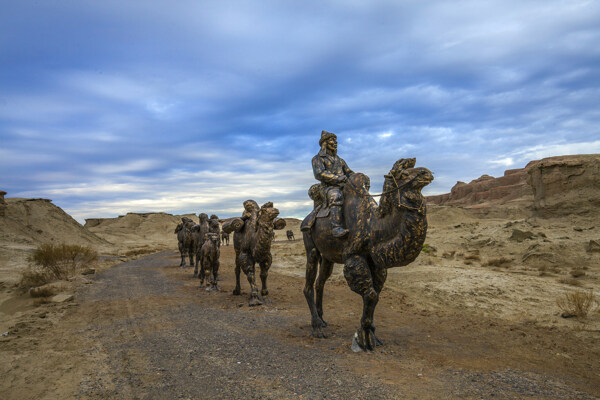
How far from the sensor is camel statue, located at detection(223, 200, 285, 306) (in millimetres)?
8984

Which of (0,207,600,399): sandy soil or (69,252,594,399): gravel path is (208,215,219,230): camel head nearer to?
(0,207,600,399): sandy soil

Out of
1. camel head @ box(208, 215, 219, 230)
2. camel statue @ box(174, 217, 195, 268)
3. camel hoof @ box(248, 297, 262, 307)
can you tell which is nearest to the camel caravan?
camel hoof @ box(248, 297, 262, 307)

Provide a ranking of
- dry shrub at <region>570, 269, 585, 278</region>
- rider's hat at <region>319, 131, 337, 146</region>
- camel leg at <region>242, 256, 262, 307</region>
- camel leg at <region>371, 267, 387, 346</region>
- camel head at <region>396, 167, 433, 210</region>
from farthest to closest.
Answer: dry shrub at <region>570, 269, 585, 278</region> < camel leg at <region>242, 256, 262, 307</region> < rider's hat at <region>319, 131, 337, 146</region> < camel leg at <region>371, 267, 387, 346</region> < camel head at <region>396, 167, 433, 210</region>

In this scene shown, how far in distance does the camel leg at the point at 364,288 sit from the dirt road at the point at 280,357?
0.77 feet

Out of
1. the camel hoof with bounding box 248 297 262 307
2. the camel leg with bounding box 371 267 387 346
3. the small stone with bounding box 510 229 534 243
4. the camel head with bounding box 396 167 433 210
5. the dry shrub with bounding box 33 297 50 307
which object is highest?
the camel head with bounding box 396 167 433 210

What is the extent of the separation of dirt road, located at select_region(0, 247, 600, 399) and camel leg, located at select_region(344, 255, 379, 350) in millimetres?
236

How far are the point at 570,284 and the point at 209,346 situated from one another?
1056 cm

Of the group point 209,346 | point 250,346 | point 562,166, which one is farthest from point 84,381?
point 562,166

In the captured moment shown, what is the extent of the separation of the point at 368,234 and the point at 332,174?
138 cm

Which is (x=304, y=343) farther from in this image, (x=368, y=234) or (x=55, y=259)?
(x=55, y=259)

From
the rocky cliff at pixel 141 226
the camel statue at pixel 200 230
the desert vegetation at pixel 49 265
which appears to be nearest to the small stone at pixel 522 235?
the camel statue at pixel 200 230

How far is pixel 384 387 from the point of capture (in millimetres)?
3951

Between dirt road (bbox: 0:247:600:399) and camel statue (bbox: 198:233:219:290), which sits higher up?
camel statue (bbox: 198:233:219:290)

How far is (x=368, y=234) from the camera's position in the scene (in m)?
5.13
